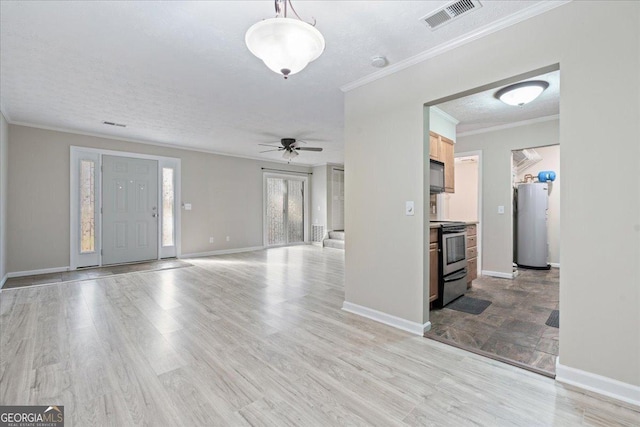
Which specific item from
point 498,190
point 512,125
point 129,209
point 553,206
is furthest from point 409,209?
point 129,209

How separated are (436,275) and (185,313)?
2.81 metres

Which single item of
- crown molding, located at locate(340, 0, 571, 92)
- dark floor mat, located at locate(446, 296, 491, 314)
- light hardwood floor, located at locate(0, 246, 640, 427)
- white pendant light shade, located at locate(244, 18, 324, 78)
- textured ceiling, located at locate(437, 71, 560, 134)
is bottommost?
light hardwood floor, located at locate(0, 246, 640, 427)

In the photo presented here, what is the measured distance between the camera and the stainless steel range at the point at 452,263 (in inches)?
129

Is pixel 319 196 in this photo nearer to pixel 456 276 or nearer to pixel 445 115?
pixel 445 115

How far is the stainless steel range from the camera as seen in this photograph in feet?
10.7

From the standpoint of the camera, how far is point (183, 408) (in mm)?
1617

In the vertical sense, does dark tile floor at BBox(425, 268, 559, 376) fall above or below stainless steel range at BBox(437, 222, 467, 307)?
below

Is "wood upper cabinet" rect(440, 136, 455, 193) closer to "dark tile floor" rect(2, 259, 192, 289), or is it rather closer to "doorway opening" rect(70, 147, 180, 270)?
"dark tile floor" rect(2, 259, 192, 289)

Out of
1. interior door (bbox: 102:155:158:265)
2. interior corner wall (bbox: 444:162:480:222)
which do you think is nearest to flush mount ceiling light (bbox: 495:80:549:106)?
interior corner wall (bbox: 444:162:480:222)

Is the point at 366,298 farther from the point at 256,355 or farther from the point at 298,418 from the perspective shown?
the point at 298,418

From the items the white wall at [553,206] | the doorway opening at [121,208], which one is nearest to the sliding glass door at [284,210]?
the doorway opening at [121,208]

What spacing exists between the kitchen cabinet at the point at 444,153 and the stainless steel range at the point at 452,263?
68 cm

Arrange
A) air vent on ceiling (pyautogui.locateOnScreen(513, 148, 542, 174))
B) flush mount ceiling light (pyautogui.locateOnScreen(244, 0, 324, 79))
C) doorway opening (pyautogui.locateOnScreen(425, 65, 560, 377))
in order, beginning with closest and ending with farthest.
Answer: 1. flush mount ceiling light (pyautogui.locateOnScreen(244, 0, 324, 79))
2. doorway opening (pyautogui.locateOnScreen(425, 65, 560, 377))
3. air vent on ceiling (pyautogui.locateOnScreen(513, 148, 542, 174))

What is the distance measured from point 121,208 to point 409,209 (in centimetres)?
564
